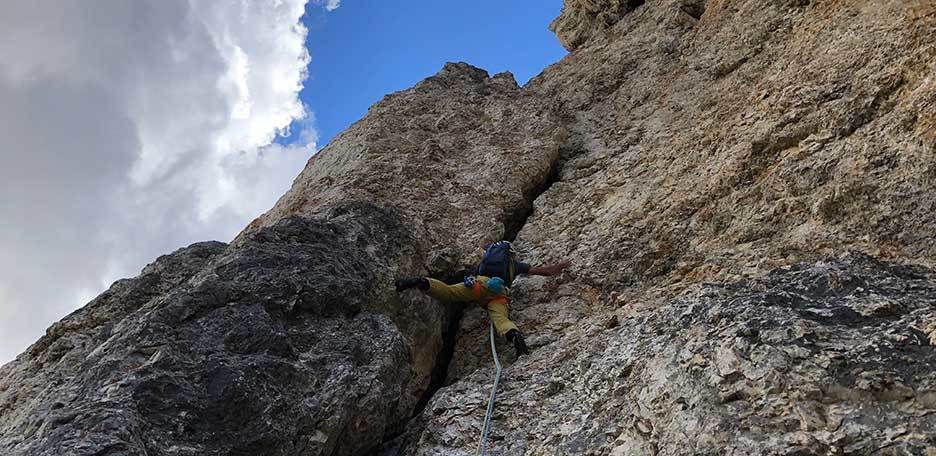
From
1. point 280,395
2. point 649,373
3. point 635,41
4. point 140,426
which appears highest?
point 635,41

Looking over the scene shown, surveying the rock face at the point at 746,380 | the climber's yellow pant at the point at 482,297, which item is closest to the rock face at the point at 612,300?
the rock face at the point at 746,380

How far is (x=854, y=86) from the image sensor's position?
275 inches

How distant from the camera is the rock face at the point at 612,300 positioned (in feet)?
14.3

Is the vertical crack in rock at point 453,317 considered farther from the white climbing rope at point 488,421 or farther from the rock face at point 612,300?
the white climbing rope at point 488,421

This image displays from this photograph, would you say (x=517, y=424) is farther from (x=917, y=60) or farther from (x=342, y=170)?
(x=342, y=170)

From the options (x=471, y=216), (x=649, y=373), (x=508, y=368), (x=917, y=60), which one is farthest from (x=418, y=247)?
(x=917, y=60)

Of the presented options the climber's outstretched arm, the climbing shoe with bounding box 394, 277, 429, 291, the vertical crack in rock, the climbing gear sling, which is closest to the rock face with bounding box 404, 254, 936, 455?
the vertical crack in rock

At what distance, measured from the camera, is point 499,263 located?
8.01 m

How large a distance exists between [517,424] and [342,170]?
21.0ft

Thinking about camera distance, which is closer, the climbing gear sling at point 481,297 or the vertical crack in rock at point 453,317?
the vertical crack in rock at point 453,317

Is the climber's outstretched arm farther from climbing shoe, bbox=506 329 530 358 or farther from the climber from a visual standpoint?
climbing shoe, bbox=506 329 530 358

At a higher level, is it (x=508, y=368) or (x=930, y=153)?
(x=508, y=368)

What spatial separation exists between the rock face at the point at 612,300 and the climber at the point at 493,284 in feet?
0.67

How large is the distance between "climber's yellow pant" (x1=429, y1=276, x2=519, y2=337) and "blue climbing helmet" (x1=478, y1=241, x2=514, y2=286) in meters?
0.19
